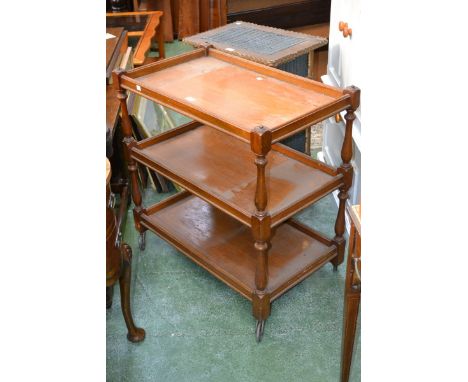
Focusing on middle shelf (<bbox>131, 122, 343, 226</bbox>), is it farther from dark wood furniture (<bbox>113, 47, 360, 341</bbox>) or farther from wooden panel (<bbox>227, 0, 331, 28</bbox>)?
wooden panel (<bbox>227, 0, 331, 28</bbox>)

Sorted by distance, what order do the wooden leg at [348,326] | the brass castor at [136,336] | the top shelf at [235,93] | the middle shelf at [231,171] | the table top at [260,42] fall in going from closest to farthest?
the wooden leg at [348,326] → the top shelf at [235,93] → the middle shelf at [231,171] → the brass castor at [136,336] → the table top at [260,42]

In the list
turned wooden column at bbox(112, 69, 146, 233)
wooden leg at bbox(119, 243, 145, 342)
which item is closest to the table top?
turned wooden column at bbox(112, 69, 146, 233)

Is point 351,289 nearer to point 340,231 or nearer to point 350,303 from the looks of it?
point 350,303

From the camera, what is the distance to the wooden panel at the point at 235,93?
2.24 meters

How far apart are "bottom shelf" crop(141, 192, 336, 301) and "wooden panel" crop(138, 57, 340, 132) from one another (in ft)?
2.65

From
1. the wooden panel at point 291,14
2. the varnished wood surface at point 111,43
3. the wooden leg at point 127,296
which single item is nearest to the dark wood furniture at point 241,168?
the wooden leg at point 127,296

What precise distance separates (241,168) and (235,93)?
0.43 metres

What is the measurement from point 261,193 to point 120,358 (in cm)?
99

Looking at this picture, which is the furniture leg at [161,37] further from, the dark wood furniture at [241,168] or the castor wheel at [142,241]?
the castor wheel at [142,241]

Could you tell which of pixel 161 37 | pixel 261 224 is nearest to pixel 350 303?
pixel 261 224

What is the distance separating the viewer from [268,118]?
7.26ft
